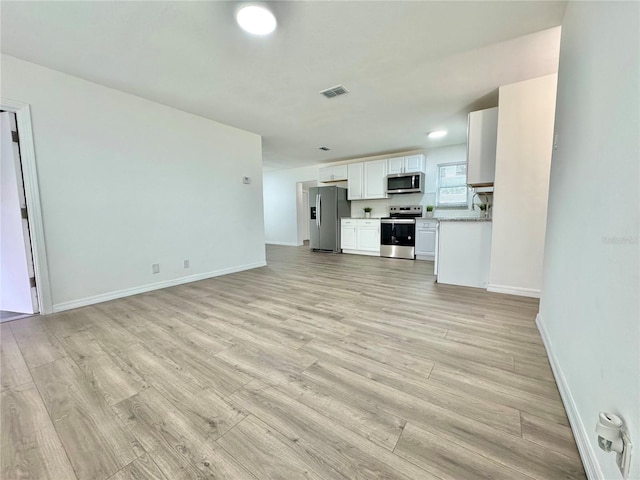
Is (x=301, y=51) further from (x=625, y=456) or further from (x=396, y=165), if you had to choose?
(x=396, y=165)

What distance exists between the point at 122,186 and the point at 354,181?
4.81 m

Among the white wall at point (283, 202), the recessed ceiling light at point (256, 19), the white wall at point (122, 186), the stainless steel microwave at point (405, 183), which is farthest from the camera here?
the white wall at point (283, 202)

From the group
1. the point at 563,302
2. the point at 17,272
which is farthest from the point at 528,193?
the point at 17,272

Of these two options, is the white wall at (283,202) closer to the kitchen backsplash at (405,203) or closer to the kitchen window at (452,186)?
the kitchen backsplash at (405,203)

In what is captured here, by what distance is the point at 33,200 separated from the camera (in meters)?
2.51

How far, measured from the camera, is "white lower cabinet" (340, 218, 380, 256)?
6031 millimetres

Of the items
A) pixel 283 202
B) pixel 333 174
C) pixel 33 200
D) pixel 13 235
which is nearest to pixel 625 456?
pixel 33 200

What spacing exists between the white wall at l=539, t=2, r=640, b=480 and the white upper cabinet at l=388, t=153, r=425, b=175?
13.0ft

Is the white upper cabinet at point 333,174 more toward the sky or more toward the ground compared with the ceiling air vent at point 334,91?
more toward the ground

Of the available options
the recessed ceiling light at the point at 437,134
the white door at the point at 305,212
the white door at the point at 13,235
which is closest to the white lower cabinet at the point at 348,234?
the white door at the point at 305,212

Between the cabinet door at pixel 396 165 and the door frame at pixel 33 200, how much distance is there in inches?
224

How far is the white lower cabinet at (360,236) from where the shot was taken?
6031 mm

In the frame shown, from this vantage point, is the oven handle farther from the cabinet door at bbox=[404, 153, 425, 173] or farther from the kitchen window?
the cabinet door at bbox=[404, 153, 425, 173]

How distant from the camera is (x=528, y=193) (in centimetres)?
288
